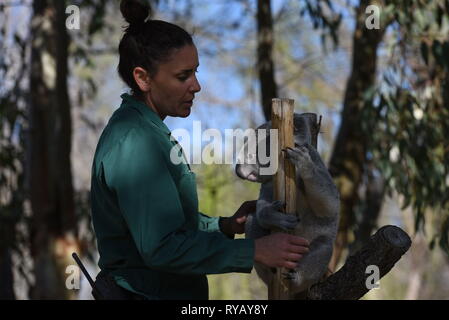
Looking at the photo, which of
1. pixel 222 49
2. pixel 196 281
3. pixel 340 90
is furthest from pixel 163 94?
pixel 340 90

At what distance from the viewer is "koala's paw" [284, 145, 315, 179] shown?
9.79ft

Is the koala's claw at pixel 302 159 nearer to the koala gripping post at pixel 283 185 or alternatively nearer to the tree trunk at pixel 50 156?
the koala gripping post at pixel 283 185

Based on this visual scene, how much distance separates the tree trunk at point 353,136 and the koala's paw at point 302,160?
430cm

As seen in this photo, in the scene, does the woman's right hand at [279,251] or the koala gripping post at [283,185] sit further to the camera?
the koala gripping post at [283,185]

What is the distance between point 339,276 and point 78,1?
6.22 m

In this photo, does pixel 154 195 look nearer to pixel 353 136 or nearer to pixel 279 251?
pixel 279 251

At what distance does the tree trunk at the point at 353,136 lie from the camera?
7.41m

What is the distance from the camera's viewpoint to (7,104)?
813 centimetres

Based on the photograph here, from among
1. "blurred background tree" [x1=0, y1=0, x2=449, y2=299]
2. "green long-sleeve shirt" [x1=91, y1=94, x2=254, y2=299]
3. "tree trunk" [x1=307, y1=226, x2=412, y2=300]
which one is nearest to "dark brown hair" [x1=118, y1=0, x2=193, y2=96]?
"green long-sleeve shirt" [x1=91, y1=94, x2=254, y2=299]

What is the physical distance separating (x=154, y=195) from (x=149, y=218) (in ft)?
0.22

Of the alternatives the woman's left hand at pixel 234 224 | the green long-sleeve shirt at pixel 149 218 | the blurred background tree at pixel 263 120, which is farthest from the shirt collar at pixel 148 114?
the blurred background tree at pixel 263 120

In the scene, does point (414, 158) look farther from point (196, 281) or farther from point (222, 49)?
point (222, 49)

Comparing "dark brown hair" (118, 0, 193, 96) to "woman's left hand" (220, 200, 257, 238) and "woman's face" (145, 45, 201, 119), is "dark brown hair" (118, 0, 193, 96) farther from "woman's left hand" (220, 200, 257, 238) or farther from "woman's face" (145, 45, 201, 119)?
"woman's left hand" (220, 200, 257, 238)

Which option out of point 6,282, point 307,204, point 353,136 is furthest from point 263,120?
point 307,204
